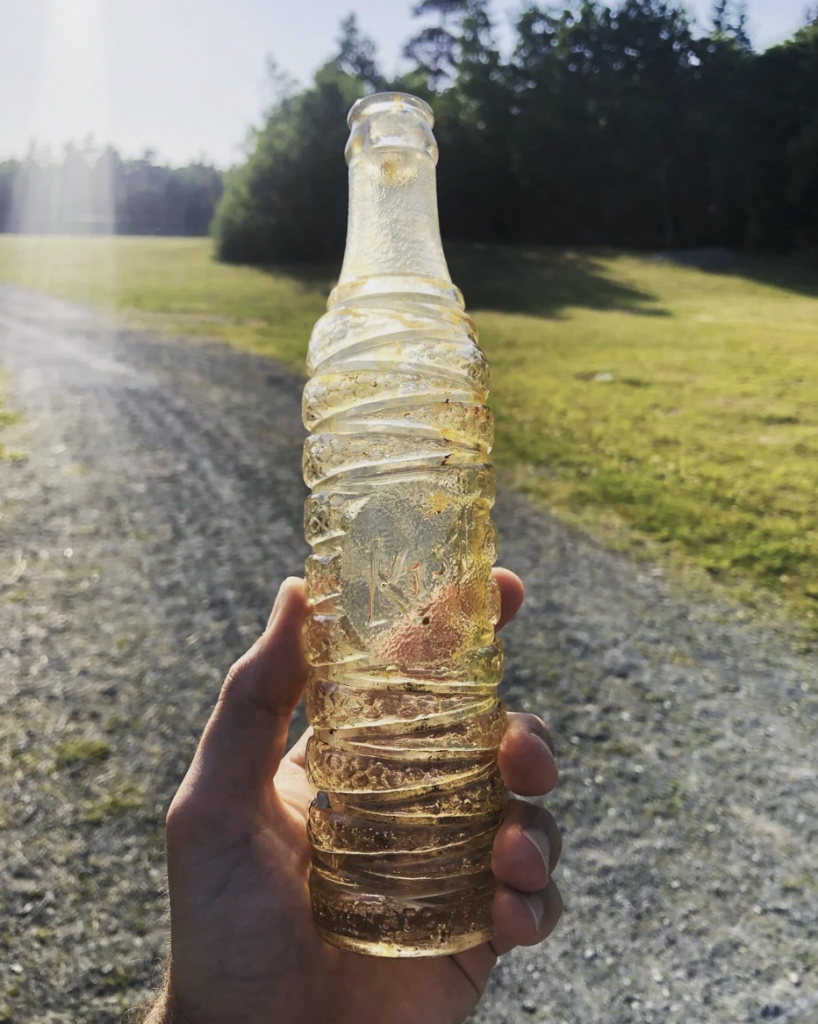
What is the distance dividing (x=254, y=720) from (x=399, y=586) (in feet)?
1.22

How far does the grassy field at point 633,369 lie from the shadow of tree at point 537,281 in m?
0.03

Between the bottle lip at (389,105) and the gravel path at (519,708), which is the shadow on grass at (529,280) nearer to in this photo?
the gravel path at (519,708)

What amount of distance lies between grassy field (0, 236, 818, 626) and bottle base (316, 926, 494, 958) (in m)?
2.78

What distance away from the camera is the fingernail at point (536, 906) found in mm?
1153

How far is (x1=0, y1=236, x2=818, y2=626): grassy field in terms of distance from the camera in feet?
13.6

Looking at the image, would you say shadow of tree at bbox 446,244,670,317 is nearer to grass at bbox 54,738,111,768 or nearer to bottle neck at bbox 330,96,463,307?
grass at bbox 54,738,111,768

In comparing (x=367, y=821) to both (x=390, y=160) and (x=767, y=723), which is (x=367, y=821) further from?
(x=767, y=723)

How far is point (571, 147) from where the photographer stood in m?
9.84

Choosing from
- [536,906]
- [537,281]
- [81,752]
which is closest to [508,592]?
[536,906]

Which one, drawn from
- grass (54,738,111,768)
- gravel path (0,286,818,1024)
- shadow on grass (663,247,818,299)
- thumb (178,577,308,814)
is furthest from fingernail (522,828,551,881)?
shadow on grass (663,247,818,299)

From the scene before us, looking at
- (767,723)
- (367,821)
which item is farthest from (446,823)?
(767,723)

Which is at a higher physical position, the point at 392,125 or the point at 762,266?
the point at 762,266

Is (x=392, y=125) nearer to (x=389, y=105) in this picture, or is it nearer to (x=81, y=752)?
(x=389, y=105)

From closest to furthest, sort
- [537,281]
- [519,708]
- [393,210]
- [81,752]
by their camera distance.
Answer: [393,210]
[81,752]
[519,708]
[537,281]
